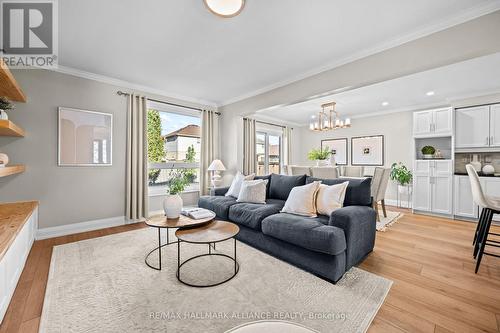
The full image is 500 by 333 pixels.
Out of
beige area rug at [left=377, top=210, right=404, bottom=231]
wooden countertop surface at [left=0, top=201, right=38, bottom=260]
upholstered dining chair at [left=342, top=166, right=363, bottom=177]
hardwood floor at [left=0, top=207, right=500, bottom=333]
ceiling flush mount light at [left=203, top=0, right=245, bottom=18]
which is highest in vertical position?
ceiling flush mount light at [left=203, top=0, right=245, bottom=18]

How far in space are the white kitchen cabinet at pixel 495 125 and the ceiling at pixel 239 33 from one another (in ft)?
10.2

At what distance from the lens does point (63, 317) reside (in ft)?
5.10

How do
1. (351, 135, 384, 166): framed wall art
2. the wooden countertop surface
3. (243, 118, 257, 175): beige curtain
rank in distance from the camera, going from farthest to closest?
1. (351, 135, 384, 166): framed wall art
2. (243, 118, 257, 175): beige curtain
3. the wooden countertop surface

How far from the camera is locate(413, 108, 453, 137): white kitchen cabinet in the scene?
4508 mm

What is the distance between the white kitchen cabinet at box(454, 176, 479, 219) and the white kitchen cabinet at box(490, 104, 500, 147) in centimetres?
77

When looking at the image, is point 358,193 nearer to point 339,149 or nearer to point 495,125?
point 495,125

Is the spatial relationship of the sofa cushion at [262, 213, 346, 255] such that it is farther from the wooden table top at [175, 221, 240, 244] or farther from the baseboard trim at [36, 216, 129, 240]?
the baseboard trim at [36, 216, 129, 240]

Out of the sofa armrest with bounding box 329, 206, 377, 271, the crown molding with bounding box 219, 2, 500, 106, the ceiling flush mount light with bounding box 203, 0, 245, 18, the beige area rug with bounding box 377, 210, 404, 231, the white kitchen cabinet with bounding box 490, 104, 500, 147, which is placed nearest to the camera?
the ceiling flush mount light with bounding box 203, 0, 245, 18

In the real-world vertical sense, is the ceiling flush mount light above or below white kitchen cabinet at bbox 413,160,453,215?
above

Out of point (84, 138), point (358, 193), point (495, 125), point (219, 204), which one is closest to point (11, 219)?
point (84, 138)

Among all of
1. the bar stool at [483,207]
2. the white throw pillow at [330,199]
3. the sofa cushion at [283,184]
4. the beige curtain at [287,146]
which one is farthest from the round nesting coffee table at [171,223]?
the beige curtain at [287,146]

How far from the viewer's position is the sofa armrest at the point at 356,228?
82.7 inches

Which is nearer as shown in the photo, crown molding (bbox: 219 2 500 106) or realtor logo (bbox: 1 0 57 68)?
crown molding (bbox: 219 2 500 106)

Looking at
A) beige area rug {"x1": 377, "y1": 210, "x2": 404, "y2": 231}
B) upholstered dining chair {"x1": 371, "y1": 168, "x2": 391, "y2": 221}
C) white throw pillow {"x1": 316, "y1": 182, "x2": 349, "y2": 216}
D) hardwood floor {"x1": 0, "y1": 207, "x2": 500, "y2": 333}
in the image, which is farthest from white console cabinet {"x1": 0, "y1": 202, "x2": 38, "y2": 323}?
upholstered dining chair {"x1": 371, "y1": 168, "x2": 391, "y2": 221}
